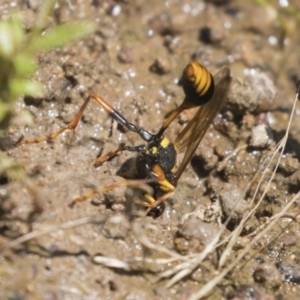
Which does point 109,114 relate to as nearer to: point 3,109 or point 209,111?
point 209,111

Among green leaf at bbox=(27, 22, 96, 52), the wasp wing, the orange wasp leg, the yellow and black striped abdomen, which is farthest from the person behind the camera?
the wasp wing

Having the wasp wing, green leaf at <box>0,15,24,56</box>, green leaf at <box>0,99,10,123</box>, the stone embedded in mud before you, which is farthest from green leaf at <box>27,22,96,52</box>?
the stone embedded in mud

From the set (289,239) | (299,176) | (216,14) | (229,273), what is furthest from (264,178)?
(216,14)

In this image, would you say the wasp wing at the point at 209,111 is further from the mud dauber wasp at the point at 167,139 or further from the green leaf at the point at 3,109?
the green leaf at the point at 3,109

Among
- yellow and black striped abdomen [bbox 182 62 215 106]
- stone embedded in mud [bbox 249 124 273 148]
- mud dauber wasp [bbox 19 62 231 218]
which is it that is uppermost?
yellow and black striped abdomen [bbox 182 62 215 106]

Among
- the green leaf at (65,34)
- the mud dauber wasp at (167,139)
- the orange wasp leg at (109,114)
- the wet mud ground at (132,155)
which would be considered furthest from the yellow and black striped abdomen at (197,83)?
the green leaf at (65,34)

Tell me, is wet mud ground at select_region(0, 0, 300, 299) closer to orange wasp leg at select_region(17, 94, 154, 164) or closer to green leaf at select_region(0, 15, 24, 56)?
orange wasp leg at select_region(17, 94, 154, 164)

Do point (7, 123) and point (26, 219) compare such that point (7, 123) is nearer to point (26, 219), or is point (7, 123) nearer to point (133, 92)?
point (26, 219)
